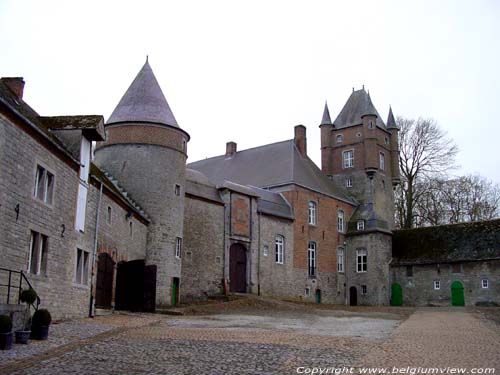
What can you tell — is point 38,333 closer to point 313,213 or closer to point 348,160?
point 313,213

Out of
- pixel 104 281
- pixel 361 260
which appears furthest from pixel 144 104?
pixel 361 260

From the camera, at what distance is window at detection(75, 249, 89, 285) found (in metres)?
17.4

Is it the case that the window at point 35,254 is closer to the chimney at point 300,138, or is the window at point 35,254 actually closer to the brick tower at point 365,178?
the brick tower at point 365,178

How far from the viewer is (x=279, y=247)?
35.1 metres

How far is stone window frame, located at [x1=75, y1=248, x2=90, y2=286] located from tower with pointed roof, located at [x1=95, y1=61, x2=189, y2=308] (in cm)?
684

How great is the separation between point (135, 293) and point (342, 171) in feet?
80.3

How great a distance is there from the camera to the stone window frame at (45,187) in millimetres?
14176

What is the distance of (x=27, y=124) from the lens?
13305mm

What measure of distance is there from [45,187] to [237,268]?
1826cm

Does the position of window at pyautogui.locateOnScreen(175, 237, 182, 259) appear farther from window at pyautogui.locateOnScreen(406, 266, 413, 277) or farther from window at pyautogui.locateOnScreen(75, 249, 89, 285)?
window at pyautogui.locateOnScreen(406, 266, 413, 277)

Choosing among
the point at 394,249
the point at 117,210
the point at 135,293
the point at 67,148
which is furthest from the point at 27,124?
the point at 394,249

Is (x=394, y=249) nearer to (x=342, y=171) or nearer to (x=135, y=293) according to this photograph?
(x=342, y=171)

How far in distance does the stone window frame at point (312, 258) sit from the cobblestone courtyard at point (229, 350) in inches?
848

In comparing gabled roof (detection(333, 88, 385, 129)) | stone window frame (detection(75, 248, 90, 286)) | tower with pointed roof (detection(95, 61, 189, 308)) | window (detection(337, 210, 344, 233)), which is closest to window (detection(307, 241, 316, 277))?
window (detection(337, 210, 344, 233))
